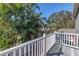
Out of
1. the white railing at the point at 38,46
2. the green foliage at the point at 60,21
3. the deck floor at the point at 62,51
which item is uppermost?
the green foliage at the point at 60,21

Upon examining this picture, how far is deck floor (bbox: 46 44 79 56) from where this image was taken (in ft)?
8.83

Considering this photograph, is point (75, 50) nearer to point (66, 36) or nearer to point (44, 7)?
point (66, 36)

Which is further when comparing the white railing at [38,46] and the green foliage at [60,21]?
the green foliage at [60,21]

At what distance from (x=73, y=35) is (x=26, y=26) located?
0.72 metres

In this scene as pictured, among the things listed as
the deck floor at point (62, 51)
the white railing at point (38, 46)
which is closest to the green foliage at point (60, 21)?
the white railing at point (38, 46)

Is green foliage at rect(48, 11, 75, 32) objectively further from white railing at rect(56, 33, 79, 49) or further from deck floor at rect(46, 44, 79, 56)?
deck floor at rect(46, 44, 79, 56)

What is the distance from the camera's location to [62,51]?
2752mm

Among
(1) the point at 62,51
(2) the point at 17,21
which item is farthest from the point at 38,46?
(2) the point at 17,21

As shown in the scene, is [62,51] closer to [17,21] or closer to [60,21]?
[60,21]

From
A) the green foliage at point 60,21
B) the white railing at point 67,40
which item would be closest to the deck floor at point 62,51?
the white railing at point 67,40

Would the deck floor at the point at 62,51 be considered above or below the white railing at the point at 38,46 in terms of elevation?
below

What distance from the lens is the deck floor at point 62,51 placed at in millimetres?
2691

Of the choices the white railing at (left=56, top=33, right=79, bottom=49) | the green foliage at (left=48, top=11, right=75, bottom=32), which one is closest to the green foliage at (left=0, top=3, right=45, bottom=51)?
the green foliage at (left=48, top=11, right=75, bottom=32)

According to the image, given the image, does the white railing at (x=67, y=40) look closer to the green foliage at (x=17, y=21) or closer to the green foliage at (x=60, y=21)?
the green foliage at (x=60, y=21)
